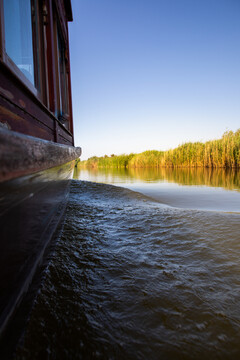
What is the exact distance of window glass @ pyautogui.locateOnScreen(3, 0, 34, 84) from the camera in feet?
3.78

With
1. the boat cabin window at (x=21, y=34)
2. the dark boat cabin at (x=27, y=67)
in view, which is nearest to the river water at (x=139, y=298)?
the dark boat cabin at (x=27, y=67)

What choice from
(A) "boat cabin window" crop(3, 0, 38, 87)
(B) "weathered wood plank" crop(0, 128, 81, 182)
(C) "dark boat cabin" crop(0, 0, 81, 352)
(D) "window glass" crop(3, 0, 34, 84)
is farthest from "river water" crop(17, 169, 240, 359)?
(D) "window glass" crop(3, 0, 34, 84)

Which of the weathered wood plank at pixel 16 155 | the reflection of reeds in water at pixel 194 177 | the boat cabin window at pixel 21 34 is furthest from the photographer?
the reflection of reeds in water at pixel 194 177

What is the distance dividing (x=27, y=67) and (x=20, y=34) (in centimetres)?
20

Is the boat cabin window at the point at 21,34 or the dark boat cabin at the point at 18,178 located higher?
the boat cabin window at the point at 21,34

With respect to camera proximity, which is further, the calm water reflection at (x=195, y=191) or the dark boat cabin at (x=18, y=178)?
the calm water reflection at (x=195, y=191)

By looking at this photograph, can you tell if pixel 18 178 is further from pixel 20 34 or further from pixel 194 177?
pixel 194 177

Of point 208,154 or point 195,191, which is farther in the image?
point 208,154

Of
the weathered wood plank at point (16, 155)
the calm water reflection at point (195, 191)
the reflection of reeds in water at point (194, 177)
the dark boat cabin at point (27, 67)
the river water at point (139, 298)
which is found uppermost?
the dark boat cabin at point (27, 67)

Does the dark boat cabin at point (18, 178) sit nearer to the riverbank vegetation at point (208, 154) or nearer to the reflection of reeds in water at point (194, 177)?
the reflection of reeds in water at point (194, 177)

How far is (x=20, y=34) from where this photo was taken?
4.45 ft

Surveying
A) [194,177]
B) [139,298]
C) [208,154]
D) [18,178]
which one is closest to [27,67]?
[18,178]

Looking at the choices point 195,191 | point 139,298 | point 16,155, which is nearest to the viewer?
point 16,155

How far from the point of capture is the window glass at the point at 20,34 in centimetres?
115
